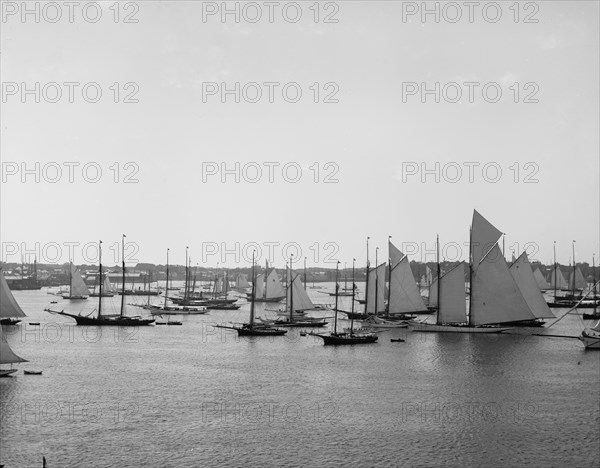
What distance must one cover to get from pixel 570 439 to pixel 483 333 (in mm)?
48027

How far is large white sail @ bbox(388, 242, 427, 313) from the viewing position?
312 feet

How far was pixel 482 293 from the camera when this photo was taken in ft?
270

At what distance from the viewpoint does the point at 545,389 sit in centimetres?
5053

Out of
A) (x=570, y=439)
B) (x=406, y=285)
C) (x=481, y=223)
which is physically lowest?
(x=570, y=439)

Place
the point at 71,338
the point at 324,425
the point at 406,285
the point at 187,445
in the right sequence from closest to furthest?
the point at 187,445 < the point at 324,425 < the point at 71,338 < the point at 406,285

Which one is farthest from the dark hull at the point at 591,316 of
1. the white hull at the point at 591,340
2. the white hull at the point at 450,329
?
the white hull at the point at 591,340

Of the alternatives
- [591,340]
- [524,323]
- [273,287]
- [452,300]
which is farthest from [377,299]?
[273,287]

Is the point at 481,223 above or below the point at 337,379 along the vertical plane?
above

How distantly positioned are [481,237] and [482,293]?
22.7 ft

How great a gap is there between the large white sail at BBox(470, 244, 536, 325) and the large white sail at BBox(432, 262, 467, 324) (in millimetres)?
2249

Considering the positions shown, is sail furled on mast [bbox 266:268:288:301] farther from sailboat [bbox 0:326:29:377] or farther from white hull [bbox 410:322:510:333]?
sailboat [bbox 0:326:29:377]

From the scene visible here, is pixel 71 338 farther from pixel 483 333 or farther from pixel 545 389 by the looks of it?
pixel 545 389

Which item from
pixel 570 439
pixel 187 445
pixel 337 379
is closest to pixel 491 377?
pixel 337 379

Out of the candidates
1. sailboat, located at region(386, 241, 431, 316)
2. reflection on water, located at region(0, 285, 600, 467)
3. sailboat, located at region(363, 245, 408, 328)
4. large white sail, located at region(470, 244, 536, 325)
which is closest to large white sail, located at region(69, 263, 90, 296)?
sailboat, located at region(363, 245, 408, 328)
